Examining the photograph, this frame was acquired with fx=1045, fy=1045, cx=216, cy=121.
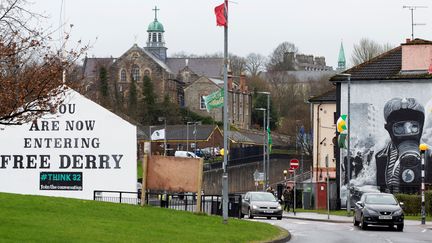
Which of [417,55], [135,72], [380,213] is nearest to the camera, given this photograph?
[380,213]

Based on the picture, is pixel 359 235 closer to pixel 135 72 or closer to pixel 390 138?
pixel 390 138

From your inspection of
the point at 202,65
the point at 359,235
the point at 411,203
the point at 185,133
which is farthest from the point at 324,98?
the point at 202,65

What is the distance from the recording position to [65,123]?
171 ft

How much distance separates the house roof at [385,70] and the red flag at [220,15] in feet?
128

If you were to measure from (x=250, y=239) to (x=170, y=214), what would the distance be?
5567mm

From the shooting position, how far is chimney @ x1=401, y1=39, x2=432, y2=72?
71.4 metres

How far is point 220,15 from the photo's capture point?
34.1 metres

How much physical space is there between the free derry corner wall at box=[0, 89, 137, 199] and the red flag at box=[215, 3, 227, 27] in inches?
740

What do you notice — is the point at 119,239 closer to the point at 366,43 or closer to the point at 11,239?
the point at 11,239

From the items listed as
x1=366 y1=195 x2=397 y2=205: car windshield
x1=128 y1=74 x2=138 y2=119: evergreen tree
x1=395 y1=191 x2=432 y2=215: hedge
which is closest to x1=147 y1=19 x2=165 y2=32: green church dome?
x1=128 y1=74 x2=138 y2=119: evergreen tree

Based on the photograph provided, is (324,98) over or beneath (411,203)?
over

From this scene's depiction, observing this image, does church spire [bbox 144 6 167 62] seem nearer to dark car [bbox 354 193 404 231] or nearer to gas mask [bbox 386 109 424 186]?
gas mask [bbox 386 109 424 186]

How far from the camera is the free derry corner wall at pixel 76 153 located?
52031 millimetres

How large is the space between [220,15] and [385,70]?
4119 centimetres
